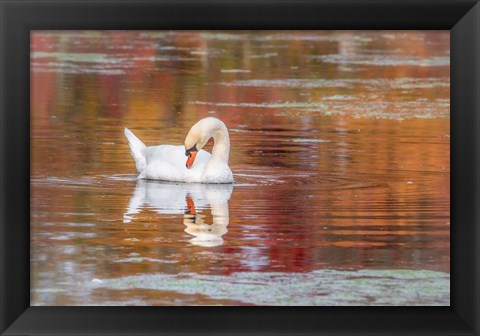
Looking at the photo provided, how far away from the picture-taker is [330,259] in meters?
7.91

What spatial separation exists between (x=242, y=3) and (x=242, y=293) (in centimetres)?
143

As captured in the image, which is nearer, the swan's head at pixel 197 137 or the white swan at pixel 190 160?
the white swan at pixel 190 160

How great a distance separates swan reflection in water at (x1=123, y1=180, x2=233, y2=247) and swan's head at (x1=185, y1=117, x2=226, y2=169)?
10.5 inches

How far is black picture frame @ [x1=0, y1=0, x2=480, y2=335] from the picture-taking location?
→ 6.80 metres

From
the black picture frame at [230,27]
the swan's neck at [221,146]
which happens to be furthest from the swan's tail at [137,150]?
the black picture frame at [230,27]

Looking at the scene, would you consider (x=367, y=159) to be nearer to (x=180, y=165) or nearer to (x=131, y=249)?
(x=180, y=165)

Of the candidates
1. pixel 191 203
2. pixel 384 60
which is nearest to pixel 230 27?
pixel 191 203

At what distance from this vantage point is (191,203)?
925 cm

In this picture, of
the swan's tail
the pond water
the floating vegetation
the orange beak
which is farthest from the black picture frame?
the floating vegetation

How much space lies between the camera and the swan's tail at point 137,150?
33.5 ft

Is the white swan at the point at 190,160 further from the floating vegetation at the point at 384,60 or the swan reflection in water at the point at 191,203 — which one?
the floating vegetation at the point at 384,60

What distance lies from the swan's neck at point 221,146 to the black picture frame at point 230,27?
313cm

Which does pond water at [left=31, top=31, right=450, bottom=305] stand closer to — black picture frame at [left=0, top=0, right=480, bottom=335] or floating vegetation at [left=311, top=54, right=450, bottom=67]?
floating vegetation at [left=311, top=54, right=450, bottom=67]

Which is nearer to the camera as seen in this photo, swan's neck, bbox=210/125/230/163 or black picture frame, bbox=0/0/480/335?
black picture frame, bbox=0/0/480/335
